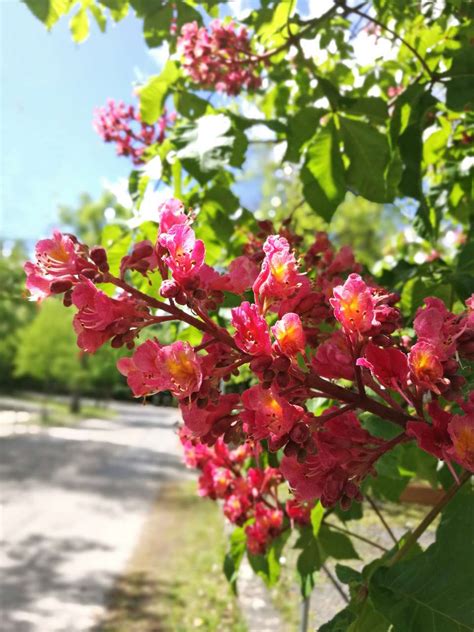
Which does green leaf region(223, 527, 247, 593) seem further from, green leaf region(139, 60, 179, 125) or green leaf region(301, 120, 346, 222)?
green leaf region(139, 60, 179, 125)

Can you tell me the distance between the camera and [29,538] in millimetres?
7234

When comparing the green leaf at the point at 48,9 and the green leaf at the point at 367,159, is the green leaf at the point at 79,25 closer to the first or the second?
the green leaf at the point at 48,9

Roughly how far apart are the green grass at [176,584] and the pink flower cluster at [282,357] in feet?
12.9

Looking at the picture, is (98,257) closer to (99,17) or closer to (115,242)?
(115,242)

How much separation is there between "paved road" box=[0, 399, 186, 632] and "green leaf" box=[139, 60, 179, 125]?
92 cm

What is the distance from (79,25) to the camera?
6.66ft

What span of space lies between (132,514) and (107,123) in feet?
24.7

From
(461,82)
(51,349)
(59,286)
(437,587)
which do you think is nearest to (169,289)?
(59,286)

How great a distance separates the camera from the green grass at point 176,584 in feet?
15.8

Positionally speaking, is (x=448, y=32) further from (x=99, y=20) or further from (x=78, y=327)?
(x=78, y=327)

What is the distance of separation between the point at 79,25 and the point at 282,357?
177 cm

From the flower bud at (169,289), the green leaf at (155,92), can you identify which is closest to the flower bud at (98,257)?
the flower bud at (169,289)

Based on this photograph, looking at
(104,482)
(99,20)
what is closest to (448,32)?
(99,20)

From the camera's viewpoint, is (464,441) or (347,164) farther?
(347,164)
